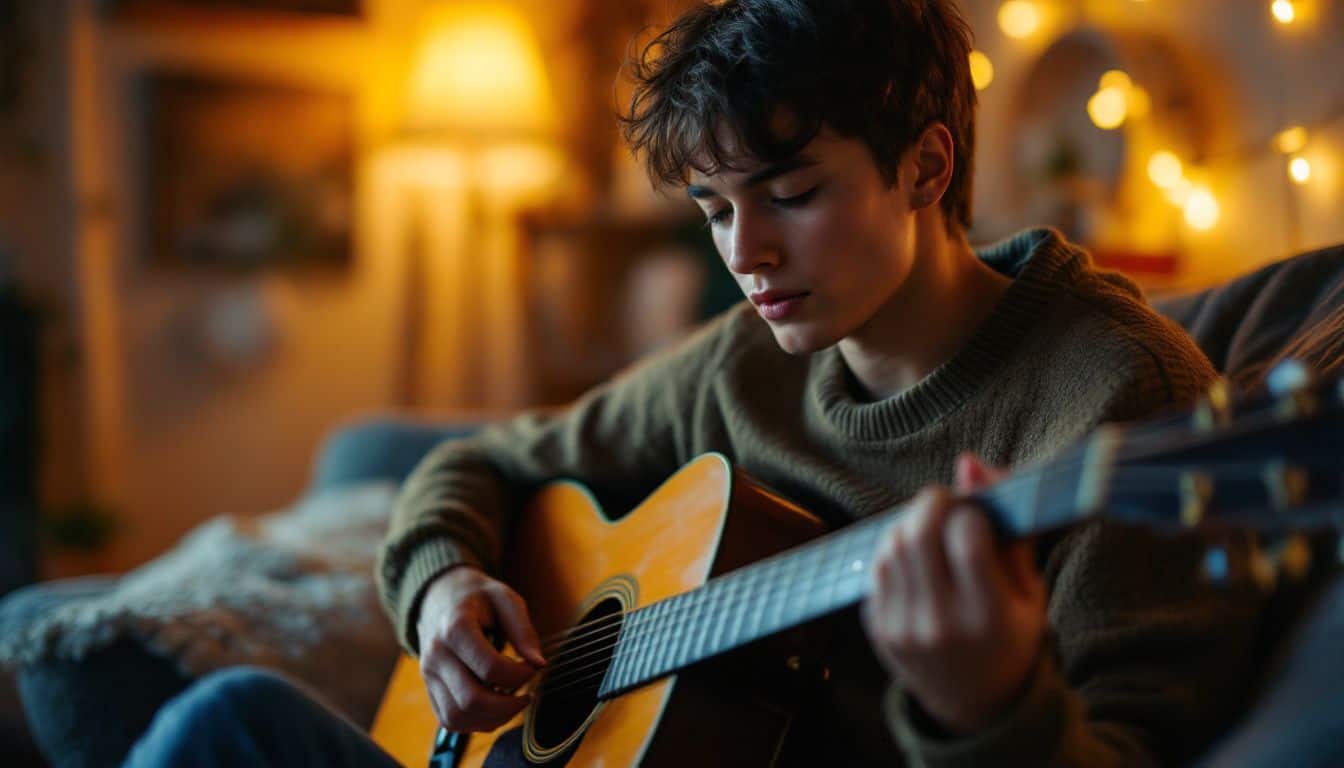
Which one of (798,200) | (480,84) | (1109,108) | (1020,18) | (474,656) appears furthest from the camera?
(480,84)

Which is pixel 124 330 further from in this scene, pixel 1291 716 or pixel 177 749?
pixel 1291 716

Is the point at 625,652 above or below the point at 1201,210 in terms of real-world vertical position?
below

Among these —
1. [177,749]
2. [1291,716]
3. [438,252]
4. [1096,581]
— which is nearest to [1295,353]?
[1096,581]

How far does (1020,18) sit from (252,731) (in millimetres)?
1811

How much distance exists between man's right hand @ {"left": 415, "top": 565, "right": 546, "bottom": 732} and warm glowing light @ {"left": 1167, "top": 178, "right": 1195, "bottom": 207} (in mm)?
1203

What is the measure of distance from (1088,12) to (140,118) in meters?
2.37

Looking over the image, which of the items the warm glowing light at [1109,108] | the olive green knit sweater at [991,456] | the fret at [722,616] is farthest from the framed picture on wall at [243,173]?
the fret at [722,616]

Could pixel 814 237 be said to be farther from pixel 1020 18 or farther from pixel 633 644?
pixel 1020 18

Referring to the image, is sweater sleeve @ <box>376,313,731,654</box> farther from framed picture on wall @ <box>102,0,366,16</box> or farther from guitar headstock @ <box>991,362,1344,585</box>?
framed picture on wall @ <box>102,0,366,16</box>

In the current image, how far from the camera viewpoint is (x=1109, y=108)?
1850 millimetres

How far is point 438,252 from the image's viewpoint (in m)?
3.43

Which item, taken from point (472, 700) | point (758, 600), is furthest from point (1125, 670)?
point (472, 700)

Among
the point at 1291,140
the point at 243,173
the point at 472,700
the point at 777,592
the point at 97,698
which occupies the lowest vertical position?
the point at 97,698

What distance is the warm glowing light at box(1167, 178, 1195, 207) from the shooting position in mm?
1743
